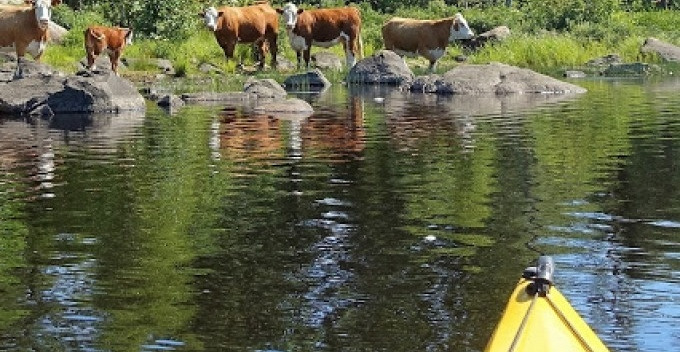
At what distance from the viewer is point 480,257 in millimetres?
10523

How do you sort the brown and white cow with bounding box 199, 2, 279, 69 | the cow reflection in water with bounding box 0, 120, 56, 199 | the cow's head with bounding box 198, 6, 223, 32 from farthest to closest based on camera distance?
the brown and white cow with bounding box 199, 2, 279, 69 → the cow's head with bounding box 198, 6, 223, 32 → the cow reflection in water with bounding box 0, 120, 56, 199

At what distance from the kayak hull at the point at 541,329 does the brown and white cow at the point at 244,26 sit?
32.4 meters

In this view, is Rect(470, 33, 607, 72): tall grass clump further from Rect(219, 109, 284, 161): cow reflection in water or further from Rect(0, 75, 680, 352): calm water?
Rect(0, 75, 680, 352): calm water

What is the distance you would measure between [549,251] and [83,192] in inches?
238

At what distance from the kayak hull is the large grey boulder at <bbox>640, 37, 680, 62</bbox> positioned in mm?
39051

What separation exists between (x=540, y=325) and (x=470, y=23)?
4299 cm

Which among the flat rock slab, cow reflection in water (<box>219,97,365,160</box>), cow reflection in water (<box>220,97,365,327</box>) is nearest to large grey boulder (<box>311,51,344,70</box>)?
cow reflection in water (<box>220,97,365,327</box>)

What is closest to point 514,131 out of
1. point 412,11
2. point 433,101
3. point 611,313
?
point 433,101

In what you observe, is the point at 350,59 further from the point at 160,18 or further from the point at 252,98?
the point at 252,98

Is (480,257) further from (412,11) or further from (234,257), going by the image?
(412,11)

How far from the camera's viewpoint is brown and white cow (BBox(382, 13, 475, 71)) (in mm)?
38750

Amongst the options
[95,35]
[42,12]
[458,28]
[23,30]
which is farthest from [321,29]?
[42,12]

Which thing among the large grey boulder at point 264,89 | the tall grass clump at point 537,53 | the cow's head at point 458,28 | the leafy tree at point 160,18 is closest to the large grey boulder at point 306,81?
the large grey boulder at point 264,89

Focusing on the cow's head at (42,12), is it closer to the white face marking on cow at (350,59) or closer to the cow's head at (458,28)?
the white face marking on cow at (350,59)
